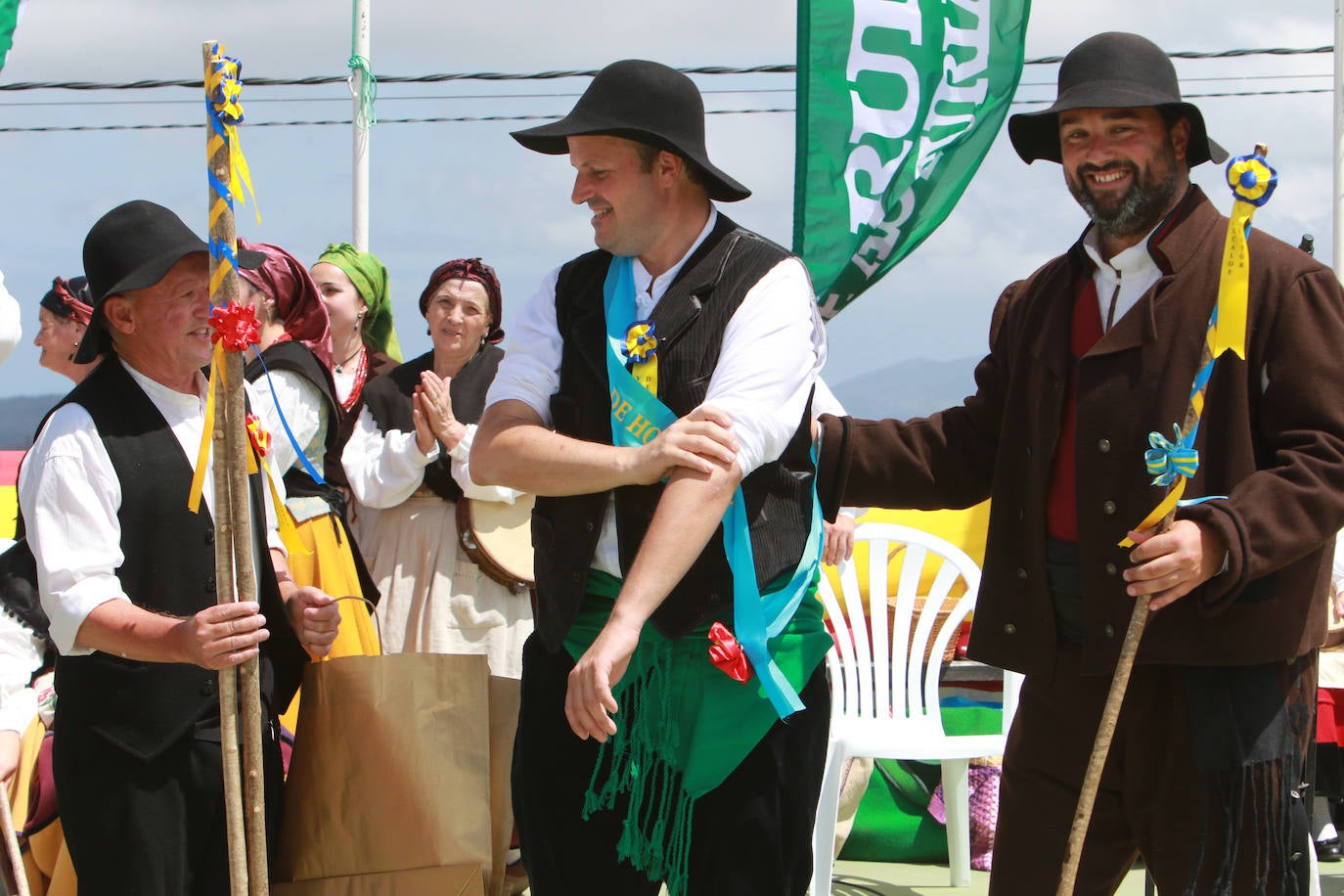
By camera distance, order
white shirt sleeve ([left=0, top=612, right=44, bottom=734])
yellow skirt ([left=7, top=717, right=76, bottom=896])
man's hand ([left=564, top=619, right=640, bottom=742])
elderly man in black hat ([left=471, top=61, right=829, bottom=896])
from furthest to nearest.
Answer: yellow skirt ([left=7, top=717, right=76, bottom=896]), white shirt sleeve ([left=0, top=612, right=44, bottom=734]), elderly man in black hat ([left=471, top=61, right=829, bottom=896]), man's hand ([left=564, top=619, right=640, bottom=742])

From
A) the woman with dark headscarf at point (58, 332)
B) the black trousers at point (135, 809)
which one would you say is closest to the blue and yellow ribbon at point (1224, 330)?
the black trousers at point (135, 809)

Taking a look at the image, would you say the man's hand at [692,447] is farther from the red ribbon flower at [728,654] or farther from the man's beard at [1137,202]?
the man's beard at [1137,202]

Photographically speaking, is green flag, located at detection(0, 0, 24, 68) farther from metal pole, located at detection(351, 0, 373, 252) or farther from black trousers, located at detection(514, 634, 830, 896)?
metal pole, located at detection(351, 0, 373, 252)

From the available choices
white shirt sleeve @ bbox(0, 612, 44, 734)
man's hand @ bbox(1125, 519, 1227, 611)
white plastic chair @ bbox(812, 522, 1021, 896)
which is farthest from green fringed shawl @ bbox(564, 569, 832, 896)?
white plastic chair @ bbox(812, 522, 1021, 896)

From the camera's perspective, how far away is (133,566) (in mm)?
2760

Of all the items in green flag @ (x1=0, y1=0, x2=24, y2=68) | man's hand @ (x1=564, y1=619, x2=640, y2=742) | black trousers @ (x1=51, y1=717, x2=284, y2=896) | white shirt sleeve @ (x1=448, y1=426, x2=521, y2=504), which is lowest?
black trousers @ (x1=51, y1=717, x2=284, y2=896)

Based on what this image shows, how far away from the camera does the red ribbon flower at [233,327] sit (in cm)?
241

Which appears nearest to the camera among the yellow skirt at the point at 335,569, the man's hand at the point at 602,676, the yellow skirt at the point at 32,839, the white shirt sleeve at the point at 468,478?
the man's hand at the point at 602,676

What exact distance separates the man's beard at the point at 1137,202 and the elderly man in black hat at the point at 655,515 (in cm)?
58

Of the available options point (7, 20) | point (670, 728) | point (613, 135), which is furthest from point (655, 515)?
point (7, 20)

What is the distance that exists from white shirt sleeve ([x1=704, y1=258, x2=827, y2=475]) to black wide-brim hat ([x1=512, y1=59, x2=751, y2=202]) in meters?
0.22

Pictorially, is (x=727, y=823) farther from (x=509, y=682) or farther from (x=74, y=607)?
(x=74, y=607)

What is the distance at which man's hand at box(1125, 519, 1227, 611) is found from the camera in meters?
2.46

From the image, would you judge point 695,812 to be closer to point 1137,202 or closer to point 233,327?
point 233,327
